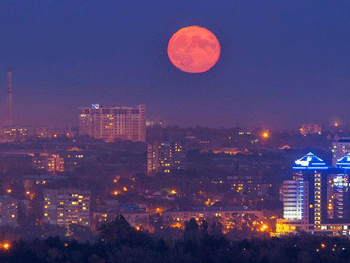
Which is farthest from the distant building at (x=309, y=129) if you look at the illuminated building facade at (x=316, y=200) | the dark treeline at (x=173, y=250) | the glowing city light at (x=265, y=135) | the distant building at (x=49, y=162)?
the dark treeline at (x=173, y=250)

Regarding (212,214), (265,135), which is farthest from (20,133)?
(212,214)

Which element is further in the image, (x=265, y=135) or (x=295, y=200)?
(x=265, y=135)

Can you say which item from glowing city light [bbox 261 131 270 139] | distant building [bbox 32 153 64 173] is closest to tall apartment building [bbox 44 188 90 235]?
distant building [bbox 32 153 64 173]

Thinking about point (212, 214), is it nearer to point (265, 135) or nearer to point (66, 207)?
point (66, 207)

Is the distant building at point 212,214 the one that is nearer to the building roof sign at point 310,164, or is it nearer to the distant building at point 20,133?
the building roof sign at point 310,164

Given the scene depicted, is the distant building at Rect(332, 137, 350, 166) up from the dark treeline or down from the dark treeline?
up

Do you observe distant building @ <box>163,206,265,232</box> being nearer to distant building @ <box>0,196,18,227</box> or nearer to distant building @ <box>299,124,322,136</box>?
distant building @ <box>0,196,18,227</box>

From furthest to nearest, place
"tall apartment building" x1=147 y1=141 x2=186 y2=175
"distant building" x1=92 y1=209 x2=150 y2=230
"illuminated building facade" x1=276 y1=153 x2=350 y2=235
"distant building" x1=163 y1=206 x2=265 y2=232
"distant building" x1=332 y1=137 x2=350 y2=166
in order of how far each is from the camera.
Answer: "tall apartment building" x1=147 y1=141 x2=186 y2=175 < "distant building" x1=332 y1=137 x2=350 y2=166 < "illuminated building facade" x1=276 y1=153 x2=350 y2=235 < "distant building" x1=163 y1=206 x2=265 y2=232 < "distant building" x1=92 y1=209 x2=150 y2=230
